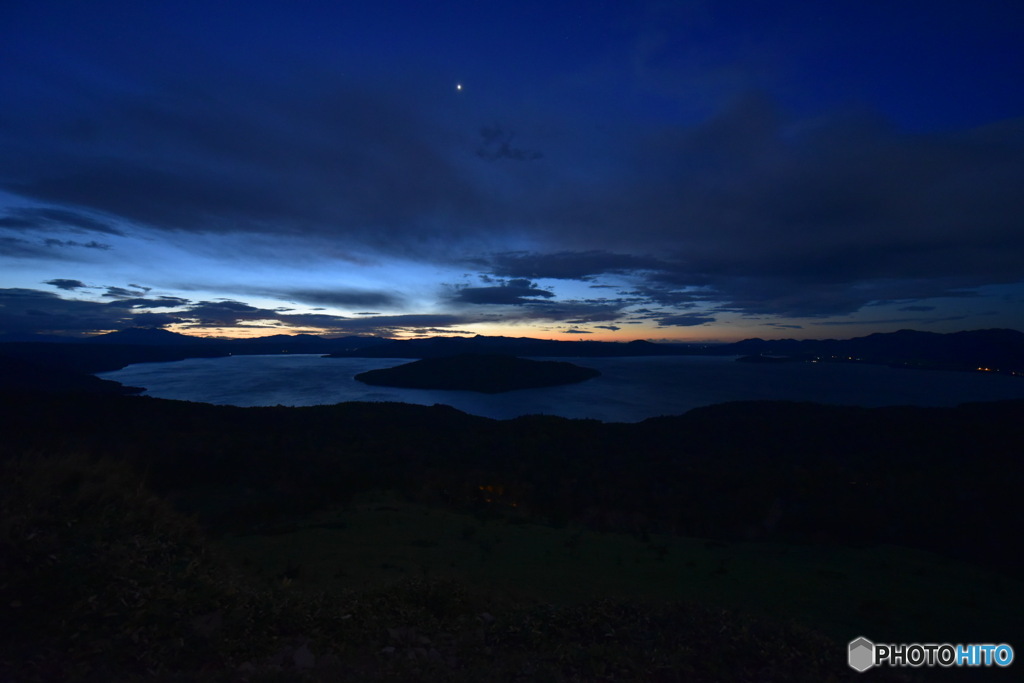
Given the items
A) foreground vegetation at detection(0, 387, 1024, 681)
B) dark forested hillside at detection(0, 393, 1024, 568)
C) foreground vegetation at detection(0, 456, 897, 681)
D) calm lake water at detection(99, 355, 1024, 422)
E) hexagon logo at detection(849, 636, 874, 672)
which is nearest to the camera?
foreground vegetation at detection(0, 456, 897, 681)

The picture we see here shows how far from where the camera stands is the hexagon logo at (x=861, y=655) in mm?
4367

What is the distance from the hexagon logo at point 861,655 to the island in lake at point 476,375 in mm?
82759

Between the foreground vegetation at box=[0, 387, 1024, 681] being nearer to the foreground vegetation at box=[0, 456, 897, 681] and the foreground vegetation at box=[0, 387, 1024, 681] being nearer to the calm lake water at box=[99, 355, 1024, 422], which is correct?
the foreground vegetation at box=[0, 456, 897, 681]

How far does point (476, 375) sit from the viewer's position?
94000 millimetres

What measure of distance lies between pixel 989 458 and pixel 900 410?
51.9 ft

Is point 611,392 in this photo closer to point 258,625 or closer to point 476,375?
point 476,375

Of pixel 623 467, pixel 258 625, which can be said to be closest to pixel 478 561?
pixel 258 625

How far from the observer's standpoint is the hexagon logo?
4367 millimetres

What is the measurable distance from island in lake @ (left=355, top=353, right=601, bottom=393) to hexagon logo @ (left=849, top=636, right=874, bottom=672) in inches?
3258

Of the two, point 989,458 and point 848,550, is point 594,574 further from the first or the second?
point 989,458

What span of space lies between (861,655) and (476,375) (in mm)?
90274

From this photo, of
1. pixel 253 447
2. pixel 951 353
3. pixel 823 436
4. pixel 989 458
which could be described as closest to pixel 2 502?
pixel 253 447

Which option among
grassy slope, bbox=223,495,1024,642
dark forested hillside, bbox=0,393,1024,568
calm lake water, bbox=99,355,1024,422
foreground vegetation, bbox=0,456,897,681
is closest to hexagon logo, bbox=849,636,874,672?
foreground vegetation, bbox=0,456,897,681

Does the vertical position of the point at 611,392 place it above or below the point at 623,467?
below
